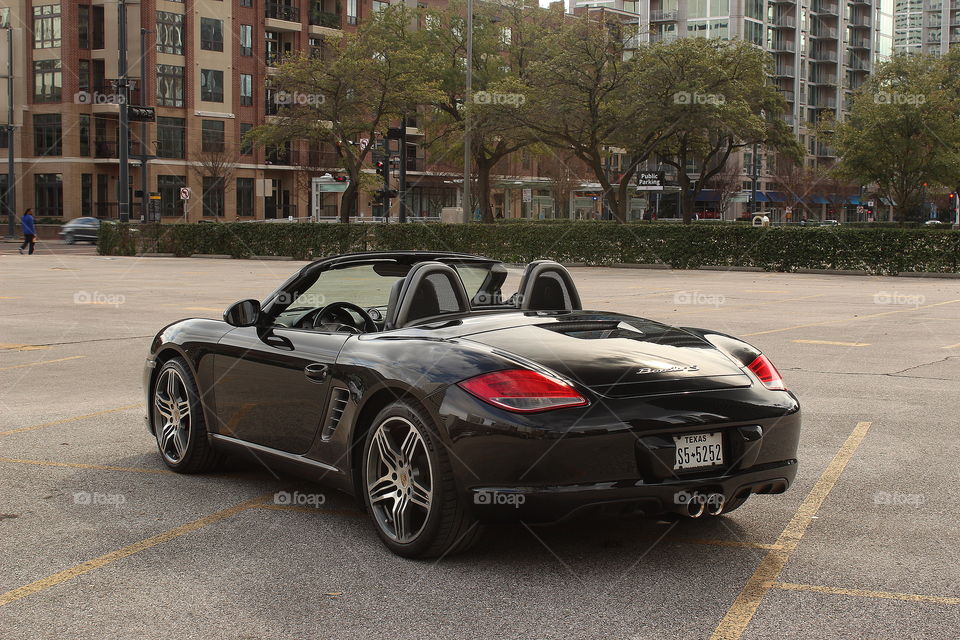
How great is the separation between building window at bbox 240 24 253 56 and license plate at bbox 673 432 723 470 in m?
75.2

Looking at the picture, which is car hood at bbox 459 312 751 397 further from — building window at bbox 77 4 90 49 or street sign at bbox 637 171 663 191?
building window at bbox 77 4 90 49

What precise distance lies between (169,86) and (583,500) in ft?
235

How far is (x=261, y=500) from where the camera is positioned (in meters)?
5.66

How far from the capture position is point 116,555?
4.68 meters

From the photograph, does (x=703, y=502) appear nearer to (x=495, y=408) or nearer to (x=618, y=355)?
(x=618, y=355)

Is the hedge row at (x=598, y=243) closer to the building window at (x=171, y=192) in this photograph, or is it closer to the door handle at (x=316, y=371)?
the door handle at (x=316, y=371)

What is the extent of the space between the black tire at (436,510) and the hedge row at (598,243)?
1112 inches

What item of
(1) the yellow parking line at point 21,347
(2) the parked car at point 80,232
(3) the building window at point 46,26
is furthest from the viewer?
(3) the building window at point 46,26

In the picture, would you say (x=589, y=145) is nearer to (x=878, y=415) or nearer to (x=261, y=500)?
(x=878, y=415)

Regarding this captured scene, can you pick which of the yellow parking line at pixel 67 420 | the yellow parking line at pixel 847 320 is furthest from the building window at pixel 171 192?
the yellow parking line at pixel 67 420

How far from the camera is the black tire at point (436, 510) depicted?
436 cm

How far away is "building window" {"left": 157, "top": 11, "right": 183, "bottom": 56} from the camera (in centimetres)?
6969

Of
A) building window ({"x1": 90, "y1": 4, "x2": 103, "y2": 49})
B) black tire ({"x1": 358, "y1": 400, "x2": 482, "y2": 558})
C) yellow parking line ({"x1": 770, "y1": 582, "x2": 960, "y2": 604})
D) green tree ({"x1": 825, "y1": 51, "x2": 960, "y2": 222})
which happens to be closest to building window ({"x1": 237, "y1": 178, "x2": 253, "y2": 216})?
building window ({"x1": 90, "y1": 4, "x2": 103, "y2": 49})

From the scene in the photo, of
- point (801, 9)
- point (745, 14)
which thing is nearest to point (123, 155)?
point (745, 14)
